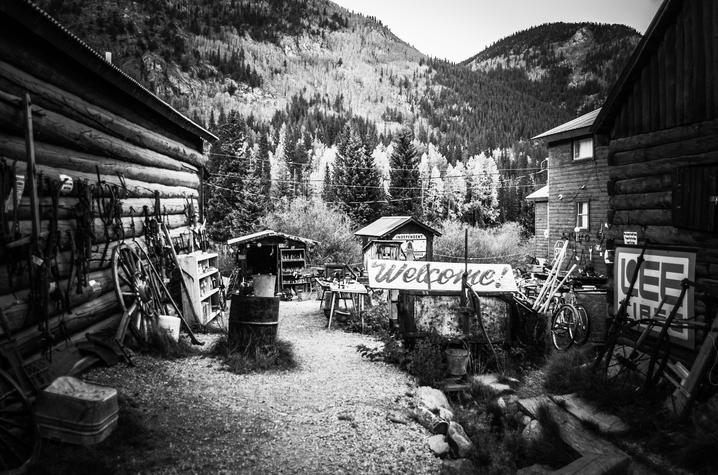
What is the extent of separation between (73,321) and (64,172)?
7.82ft

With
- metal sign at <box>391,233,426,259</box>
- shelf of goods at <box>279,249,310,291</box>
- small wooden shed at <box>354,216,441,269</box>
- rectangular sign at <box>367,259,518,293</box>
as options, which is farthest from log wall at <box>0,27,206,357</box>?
metal sign at <box>391,233,426,259</box>

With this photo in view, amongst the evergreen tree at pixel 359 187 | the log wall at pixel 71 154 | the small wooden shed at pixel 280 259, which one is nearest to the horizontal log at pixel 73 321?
the log wall at pixel 71 154

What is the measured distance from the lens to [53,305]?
6.40 metres

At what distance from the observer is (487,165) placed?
82000mm

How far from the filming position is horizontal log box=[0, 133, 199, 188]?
5.80 m

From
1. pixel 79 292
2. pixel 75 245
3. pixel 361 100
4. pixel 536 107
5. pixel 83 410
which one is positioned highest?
pixel 361 100

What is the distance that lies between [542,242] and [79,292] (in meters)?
28.3

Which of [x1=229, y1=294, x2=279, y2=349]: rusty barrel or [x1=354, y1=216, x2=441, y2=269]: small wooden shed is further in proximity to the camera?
[x1=354, y1=216, x2=441, y2=269]: small wooden shed

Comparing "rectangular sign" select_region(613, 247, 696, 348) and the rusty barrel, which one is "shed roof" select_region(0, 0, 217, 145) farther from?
"rectangular sign" select_region(613, 247, 696, 348)

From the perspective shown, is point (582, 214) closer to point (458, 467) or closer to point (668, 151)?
point (668, 151)

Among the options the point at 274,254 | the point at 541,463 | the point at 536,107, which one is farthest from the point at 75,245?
the point at 536,107

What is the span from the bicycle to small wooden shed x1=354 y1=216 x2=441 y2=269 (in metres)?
12.0

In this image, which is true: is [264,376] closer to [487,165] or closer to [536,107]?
[487,165]

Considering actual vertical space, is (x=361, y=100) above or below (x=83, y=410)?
above
